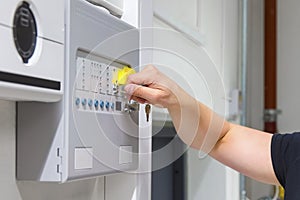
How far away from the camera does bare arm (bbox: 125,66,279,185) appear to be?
81cm

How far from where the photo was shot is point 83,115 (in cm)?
69

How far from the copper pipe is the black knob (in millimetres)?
2179

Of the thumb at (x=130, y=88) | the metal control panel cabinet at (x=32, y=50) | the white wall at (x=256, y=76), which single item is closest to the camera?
the metal control panel cabinet at (x=32, y=50)

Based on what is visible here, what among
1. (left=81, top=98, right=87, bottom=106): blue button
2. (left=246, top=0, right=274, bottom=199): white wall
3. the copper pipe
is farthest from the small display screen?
the copper pipe

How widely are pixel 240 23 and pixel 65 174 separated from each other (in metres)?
1.75

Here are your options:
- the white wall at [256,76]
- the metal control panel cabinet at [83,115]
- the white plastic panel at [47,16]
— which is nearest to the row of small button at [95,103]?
the metal control panel cabinet at [83,115]

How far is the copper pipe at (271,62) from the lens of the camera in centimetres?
258

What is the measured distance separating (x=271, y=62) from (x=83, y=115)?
2.06 meters

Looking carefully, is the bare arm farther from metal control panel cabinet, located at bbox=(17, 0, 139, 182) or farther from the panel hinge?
the panel hinge

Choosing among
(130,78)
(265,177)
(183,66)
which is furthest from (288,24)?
(130,78)

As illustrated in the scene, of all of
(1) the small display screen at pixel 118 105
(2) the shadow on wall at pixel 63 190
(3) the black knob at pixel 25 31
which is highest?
(3) the black knob at pixel 25 31

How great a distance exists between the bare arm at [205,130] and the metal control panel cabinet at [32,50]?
0.21 meters

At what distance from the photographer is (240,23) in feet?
7.28

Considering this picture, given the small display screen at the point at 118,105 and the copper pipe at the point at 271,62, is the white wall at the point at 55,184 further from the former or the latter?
the copper pipe at the point at 271,62
